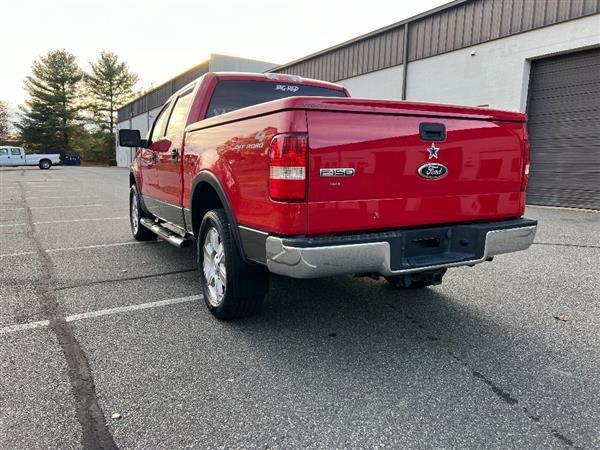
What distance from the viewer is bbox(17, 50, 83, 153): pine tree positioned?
60156 mm

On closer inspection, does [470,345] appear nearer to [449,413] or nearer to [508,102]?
[449,413]

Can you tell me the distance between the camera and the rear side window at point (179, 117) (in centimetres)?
445

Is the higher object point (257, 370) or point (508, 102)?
point (508, 102)

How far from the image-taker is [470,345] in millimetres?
3109

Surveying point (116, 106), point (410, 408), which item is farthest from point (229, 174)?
point (116, 106)

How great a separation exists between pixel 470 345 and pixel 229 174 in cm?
209

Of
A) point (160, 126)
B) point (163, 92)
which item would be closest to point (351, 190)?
point (160, 126)

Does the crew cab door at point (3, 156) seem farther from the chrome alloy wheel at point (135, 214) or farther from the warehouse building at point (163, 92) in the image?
the chrome alloy wheel at point (135, 214)

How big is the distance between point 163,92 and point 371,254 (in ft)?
138

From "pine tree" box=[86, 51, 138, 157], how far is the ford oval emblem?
66724mm

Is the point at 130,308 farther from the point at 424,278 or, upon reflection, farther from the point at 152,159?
the point at 424,278

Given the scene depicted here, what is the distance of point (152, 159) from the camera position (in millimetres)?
5387

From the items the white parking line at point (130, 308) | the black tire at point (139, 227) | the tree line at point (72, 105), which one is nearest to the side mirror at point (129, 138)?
the black tire at point (139, 227)

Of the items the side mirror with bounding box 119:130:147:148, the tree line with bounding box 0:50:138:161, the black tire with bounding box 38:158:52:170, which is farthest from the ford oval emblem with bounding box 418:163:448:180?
the tree line with bounding box 0:50:138:161
